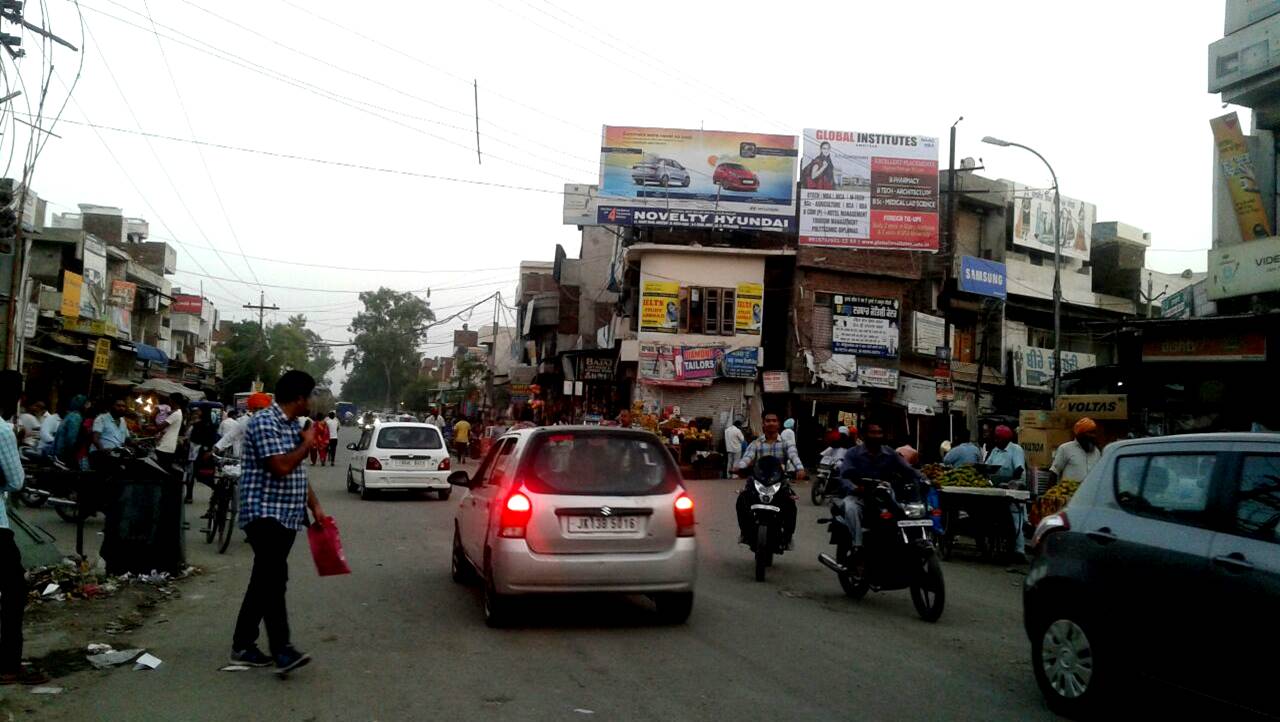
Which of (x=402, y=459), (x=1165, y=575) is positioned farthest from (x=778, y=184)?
(x=1165, y=575)

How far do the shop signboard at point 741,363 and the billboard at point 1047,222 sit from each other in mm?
15152

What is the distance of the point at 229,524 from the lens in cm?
1264

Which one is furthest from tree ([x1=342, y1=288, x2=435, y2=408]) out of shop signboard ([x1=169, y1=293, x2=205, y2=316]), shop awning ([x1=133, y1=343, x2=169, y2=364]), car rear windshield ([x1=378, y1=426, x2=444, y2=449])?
car rear windshield ([x1=378, y1=426, x2=444, y2=449])

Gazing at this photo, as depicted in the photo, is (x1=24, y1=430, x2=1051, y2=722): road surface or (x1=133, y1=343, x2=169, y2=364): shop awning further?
(x1=133, y1=343, x2=169, y2=364): shop awning

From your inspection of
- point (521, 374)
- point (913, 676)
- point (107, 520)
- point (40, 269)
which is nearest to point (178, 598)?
point (107, 520)

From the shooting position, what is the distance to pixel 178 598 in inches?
358

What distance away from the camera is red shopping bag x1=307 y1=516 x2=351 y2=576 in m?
6.41

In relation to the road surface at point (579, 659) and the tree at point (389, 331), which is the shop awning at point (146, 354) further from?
the tree at point (389, 331)

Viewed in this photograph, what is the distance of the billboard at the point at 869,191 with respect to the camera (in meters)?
37.1

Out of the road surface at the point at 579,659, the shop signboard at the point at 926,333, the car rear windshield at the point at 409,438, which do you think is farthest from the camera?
the shop signboard at the point at 926,333

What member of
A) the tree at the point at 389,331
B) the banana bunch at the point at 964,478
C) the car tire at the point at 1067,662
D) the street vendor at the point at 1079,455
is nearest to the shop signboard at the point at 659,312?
the banana bunch at the point at 964,478

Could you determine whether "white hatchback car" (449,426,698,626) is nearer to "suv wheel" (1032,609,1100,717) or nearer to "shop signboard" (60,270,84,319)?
"suv wheel" (1032,609,1100,717)

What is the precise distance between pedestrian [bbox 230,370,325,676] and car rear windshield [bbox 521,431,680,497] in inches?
81.0

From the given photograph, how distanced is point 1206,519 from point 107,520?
921 centimetres
